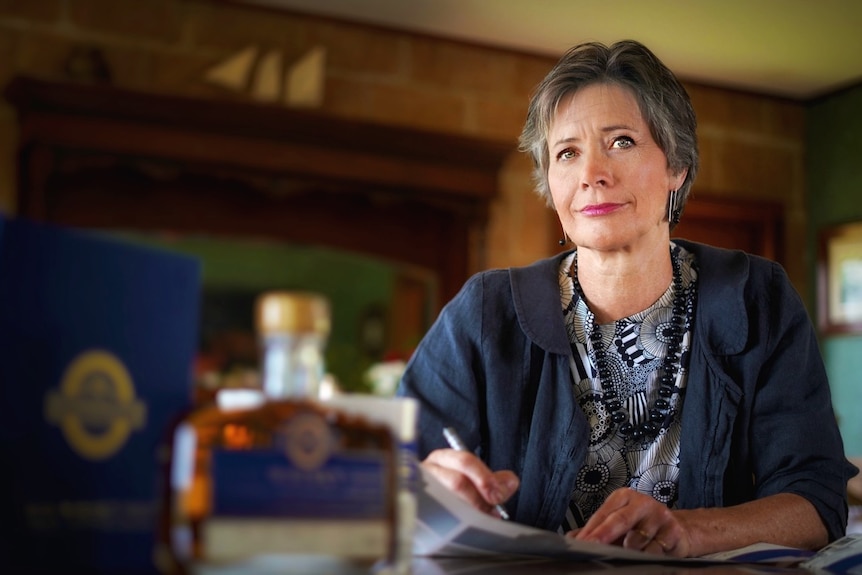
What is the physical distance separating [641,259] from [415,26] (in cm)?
302

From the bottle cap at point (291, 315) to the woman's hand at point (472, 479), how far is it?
0.41 m

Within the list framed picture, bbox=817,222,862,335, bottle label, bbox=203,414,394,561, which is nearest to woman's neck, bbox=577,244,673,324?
bottle label, bbox=203,414,394,561

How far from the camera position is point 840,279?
15.9ft

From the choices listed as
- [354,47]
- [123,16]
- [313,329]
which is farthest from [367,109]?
[313,329]

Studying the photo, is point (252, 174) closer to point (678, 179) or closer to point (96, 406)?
point (678, 179)

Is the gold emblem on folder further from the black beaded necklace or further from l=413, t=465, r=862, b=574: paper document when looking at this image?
the black beaded necklace

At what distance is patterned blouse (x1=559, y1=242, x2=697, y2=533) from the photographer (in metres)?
1.22

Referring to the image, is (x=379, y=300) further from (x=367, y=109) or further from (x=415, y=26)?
(x=415, y=26)

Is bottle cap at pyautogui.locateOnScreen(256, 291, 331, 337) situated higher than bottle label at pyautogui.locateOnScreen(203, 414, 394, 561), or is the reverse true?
bottle cap at pyautogui.locateOnScreen(256, 291, 331, 337)

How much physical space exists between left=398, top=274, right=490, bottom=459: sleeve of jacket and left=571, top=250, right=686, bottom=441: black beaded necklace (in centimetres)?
17

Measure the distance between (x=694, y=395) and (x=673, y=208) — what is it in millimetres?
355

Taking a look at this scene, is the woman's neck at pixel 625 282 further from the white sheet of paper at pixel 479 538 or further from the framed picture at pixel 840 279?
the framed picture at pixel 840 279

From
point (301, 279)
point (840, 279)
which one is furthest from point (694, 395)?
point (840, 279)

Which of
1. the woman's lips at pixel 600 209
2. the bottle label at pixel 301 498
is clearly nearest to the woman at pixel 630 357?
the woman's lips at pixel 600 209
